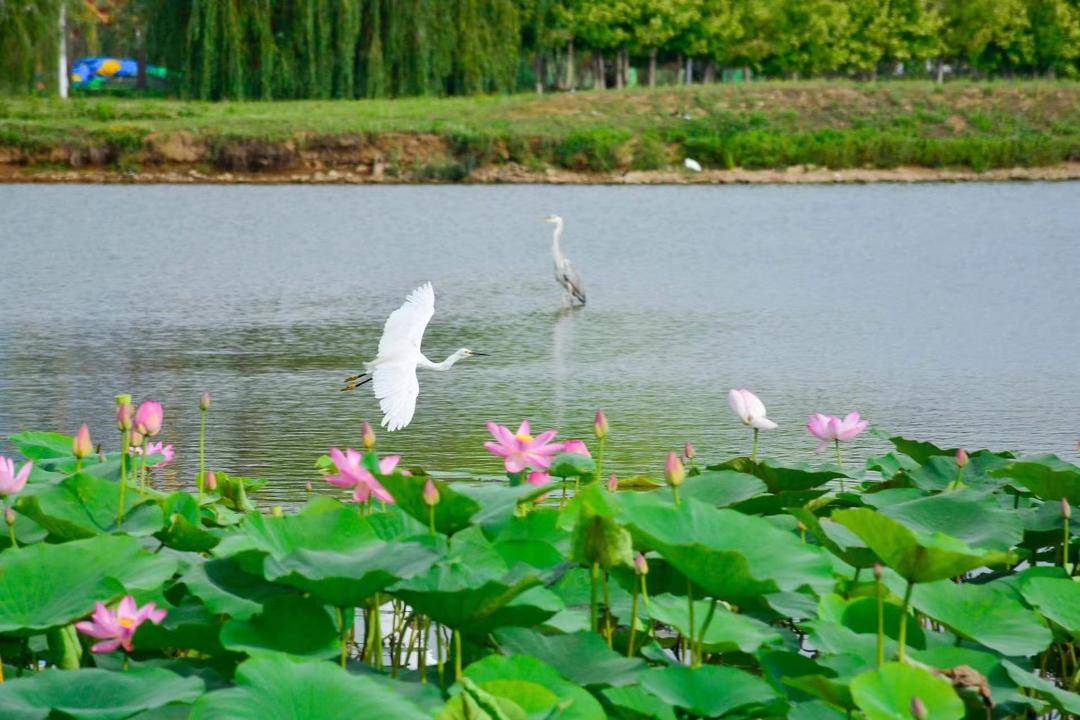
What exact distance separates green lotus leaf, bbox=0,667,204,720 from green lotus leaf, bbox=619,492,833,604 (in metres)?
0.62

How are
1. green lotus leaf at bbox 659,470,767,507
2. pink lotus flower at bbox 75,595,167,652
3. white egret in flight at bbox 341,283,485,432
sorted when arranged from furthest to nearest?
white egret in flight at bbox 341,283,485,432
green lotus leaf at bbox 659,470,767,507
pink lotus flower at bbox 75,595,167,652

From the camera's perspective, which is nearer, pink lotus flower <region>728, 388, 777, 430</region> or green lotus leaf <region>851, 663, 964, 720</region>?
green lotus leaf <region>851, 663, 964, 720</region>

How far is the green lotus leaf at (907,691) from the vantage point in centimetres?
181

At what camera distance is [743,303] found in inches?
438

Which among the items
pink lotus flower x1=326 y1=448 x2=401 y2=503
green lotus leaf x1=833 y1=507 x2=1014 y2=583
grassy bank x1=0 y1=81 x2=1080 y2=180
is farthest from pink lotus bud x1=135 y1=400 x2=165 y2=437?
grassy bank x1=0 y1=81 x2=1080 y2=180

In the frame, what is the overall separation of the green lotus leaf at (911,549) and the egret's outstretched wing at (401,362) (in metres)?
2.47

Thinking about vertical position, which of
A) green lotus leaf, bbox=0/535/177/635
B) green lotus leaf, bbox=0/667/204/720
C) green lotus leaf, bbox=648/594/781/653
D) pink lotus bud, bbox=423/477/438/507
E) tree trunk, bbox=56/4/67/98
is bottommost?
green lotus leaf, bbox=648/594/781/653

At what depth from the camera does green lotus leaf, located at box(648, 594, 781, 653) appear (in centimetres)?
221

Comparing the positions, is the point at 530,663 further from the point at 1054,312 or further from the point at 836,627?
the point at 1054,312

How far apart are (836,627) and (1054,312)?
912 cm

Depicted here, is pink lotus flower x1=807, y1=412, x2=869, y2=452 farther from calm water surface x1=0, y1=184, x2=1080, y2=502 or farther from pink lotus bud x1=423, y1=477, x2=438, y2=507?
calm water surface x1=0, y1=184, x2=1080, y2=502

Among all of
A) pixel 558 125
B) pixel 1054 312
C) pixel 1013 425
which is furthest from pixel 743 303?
pixel 558 125

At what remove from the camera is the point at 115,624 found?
2018mm

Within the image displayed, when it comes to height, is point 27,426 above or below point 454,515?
below
